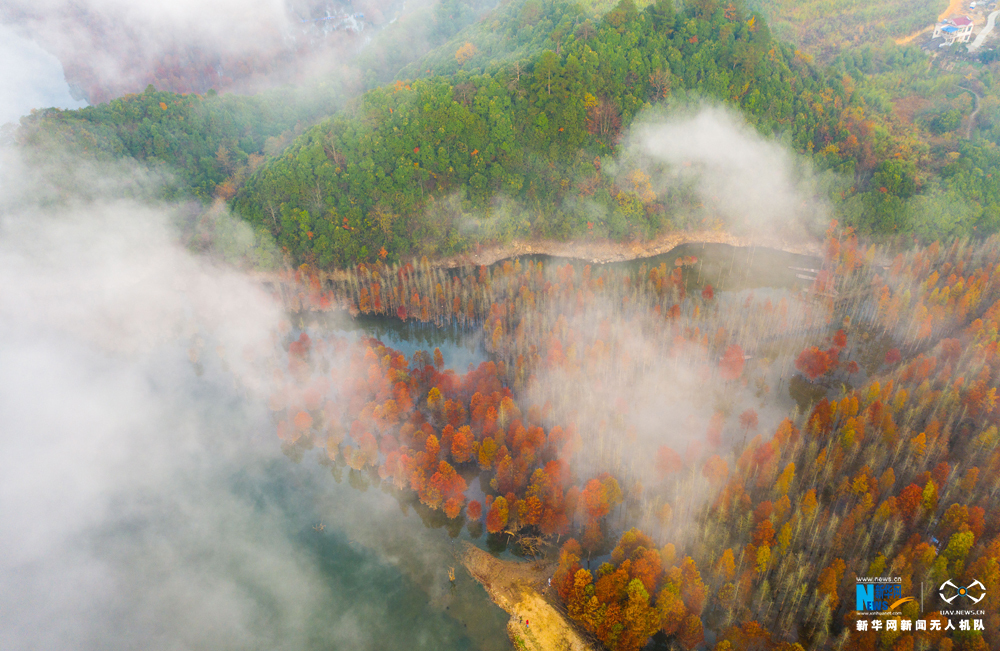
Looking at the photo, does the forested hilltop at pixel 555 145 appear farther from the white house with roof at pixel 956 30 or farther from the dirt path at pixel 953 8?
the dirt path at pixel 953 8

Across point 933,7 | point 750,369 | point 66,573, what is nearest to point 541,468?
point 750,369

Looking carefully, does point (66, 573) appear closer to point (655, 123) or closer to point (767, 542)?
point (767, 542)

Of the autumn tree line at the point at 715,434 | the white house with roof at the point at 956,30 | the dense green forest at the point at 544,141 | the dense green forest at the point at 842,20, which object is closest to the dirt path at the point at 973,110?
the white house with roof at the point at 956,30

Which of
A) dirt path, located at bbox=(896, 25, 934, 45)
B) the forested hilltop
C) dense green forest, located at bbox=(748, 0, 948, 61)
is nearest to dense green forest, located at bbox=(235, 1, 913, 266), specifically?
the forested hilltop

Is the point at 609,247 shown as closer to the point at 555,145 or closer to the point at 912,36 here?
the point at 555,145

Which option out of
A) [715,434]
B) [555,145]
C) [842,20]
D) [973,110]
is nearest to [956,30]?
[842,20]

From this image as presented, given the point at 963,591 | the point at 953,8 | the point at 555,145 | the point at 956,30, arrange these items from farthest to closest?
the point at 953,8
the point at 956,30
the point at 555,145
the point at 963,591
